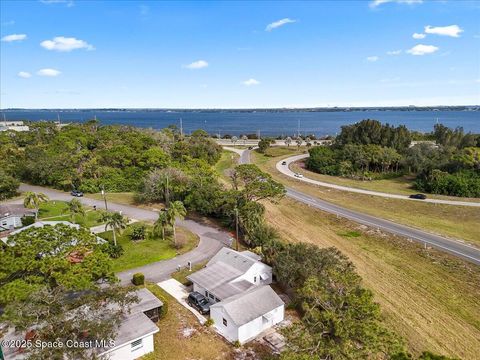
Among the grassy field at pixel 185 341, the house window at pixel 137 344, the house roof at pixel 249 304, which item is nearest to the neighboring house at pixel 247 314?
the house roof at pixel 249 304

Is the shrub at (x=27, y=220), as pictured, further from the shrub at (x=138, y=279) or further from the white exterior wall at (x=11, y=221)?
the shrub at (x=138, y=279)

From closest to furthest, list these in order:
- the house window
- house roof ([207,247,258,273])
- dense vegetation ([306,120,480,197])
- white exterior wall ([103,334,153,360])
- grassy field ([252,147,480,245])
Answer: white exterior wall ([103,334,153,360]), the house window, house roof ([207,247,258,273]), grassy field ([252,147,480,245]), dense vegetation ([306,120,480,197])

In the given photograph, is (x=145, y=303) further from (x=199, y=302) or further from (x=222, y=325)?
(x=222, y=325)

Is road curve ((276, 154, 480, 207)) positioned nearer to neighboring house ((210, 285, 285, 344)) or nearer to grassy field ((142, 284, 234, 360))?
neighboring house ((210, 285, 285, 344))

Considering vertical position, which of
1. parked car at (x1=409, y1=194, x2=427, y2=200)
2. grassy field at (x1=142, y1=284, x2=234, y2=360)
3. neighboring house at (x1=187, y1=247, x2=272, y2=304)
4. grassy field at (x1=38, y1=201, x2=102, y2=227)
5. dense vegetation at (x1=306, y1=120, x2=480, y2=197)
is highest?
dense vegetation at (x1=306, y1=120, x2=480, y2=197)

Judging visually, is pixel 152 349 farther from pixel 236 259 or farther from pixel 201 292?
pixel 236 259

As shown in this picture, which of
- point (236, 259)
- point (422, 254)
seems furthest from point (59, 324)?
point (422, 254)

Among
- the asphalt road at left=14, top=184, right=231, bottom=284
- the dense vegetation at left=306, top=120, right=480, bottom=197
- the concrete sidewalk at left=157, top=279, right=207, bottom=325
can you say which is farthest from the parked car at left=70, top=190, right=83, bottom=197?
the dense vegetation at left=306, top=120, right=480, bottom=197
